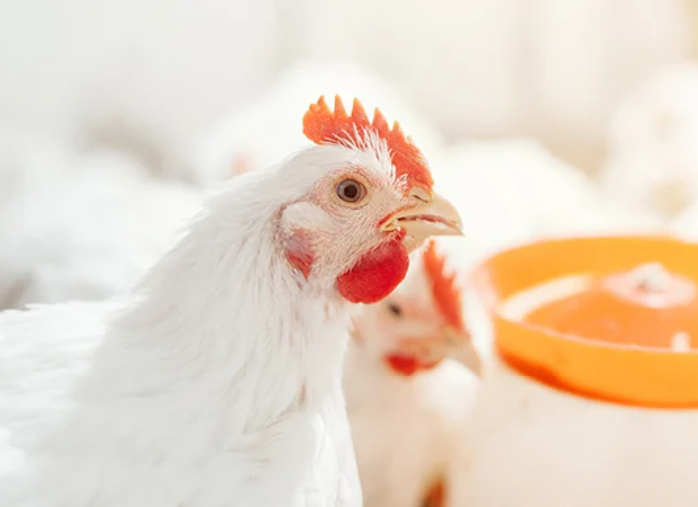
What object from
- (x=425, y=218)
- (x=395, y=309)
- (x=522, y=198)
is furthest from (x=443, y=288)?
(x=522, y=198)

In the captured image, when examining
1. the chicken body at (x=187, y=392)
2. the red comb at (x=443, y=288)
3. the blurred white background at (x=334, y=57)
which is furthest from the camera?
the blurred white background at (x=334, y=57)

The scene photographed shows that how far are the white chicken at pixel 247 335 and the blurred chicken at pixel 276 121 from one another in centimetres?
49

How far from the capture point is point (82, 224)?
984 mm

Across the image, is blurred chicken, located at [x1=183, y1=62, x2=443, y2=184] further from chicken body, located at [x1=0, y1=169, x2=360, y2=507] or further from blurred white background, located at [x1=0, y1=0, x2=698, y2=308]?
chicken body, located at [x1=0, y1=169, x2=360, y2=507]

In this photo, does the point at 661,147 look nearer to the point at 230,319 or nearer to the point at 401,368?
the point at 401,368

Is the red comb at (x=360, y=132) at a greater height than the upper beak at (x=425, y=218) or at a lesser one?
greater

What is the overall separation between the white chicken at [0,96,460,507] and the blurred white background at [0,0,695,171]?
526mm

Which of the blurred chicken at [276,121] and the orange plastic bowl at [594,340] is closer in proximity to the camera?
the orange plastic bowl at [594,340]

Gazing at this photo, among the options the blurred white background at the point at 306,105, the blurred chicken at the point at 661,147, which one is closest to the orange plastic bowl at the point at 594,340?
the blurred white background at the point at 306,105

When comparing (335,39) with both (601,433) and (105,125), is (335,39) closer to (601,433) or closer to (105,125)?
(105,125)

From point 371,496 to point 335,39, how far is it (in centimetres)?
80

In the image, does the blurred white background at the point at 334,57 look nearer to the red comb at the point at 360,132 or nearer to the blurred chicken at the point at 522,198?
the blurred chicken at the point at 522,198

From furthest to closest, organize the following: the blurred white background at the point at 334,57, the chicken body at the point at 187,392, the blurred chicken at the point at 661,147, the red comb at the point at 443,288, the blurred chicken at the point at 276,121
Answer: the blurred chicken at the point at 661,147 → the blurred chicken at the point at 276,121 → the blurred white background at the point at 334,57 → the red comb at the point at 443,288 → the chicken body at the point at 187,392

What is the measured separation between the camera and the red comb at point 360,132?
0.66m
